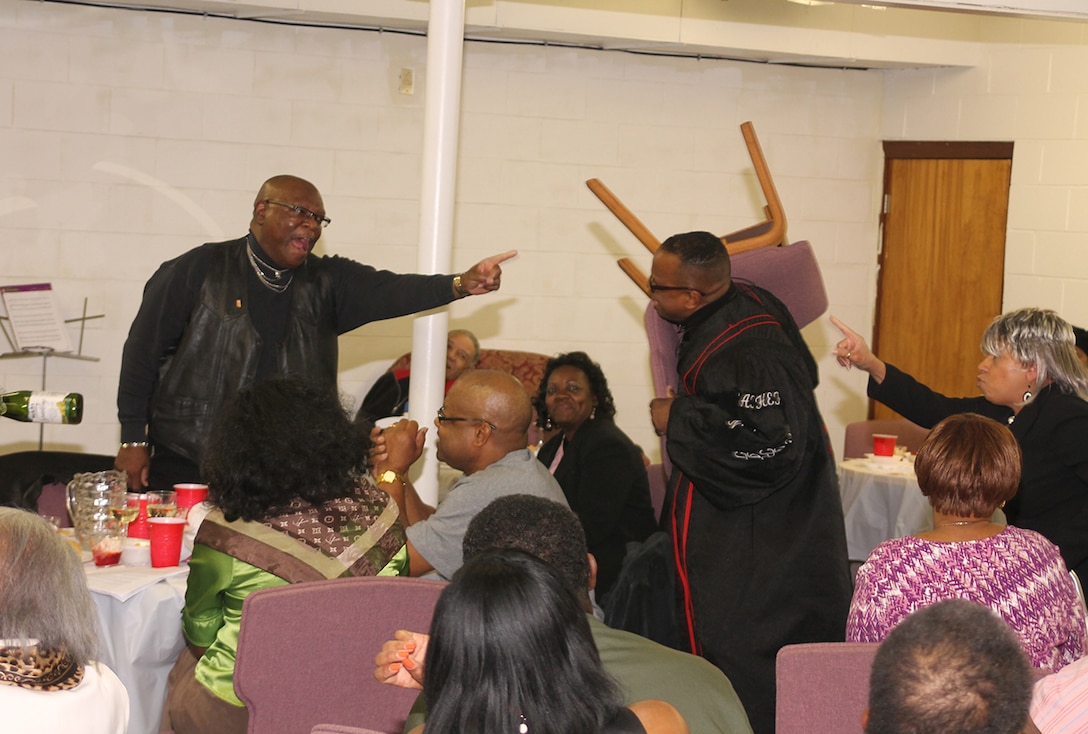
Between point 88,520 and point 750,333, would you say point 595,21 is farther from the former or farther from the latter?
point 88,520

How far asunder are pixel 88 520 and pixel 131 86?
13.3ft

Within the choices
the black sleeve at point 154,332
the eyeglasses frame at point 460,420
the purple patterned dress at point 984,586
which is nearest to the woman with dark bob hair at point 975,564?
the purple patterned dress at point 984,586

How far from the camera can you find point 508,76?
6883 mm

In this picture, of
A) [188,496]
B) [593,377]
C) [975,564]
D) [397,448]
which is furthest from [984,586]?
[593,377]

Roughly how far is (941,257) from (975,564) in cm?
524

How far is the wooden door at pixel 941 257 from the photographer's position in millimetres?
6980

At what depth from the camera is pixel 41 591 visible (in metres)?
1.70

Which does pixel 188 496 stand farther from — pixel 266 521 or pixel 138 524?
pixel 266 521

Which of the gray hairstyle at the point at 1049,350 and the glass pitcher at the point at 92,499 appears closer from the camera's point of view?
the glass pitcher at the point at 92,499

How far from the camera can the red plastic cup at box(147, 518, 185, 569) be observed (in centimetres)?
→ 284

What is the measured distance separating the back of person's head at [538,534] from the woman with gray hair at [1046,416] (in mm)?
1657

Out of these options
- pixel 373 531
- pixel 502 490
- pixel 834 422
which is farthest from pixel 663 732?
pixel 834 422

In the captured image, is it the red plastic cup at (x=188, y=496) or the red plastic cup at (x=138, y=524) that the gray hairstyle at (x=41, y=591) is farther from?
the red plastic cup at (x=188, y=496)

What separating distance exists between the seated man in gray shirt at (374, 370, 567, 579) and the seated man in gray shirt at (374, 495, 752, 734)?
74 cm
